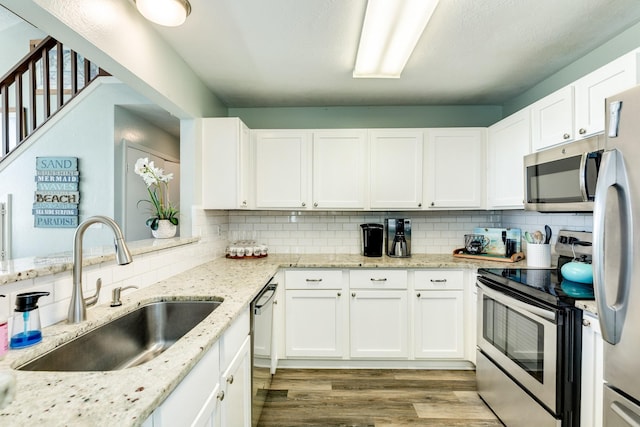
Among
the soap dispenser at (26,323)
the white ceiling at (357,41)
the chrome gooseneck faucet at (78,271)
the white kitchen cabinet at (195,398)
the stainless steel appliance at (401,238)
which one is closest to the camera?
the white kitchen cabinet at (195,398)

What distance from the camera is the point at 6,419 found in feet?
2.14

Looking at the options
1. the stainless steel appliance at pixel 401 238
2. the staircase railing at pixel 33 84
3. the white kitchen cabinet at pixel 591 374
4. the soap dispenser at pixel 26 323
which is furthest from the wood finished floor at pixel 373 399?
the staircase railing at pixel 33 84

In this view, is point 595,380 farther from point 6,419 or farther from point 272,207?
point 272,207

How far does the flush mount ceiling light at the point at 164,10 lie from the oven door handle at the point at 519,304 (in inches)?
91.2

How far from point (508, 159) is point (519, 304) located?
4.32 ft

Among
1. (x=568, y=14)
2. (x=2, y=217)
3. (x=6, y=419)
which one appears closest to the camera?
(x=6, y=419)

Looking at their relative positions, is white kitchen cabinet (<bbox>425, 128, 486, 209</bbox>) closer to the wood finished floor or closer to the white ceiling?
the white ceiling

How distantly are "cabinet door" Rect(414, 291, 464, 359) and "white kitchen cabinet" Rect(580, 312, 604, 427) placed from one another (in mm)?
1116

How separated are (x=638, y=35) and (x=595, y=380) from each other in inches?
76.8

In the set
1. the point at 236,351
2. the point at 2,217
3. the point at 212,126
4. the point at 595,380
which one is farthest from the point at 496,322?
the point at 2,217

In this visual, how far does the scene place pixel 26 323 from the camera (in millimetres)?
1002

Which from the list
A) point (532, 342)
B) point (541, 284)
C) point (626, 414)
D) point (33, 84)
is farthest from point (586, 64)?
point (33, 84)

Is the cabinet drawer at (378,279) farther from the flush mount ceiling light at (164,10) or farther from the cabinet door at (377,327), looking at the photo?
the flush mount ceiling light at (164,10)

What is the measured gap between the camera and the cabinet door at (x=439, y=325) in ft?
8.36
